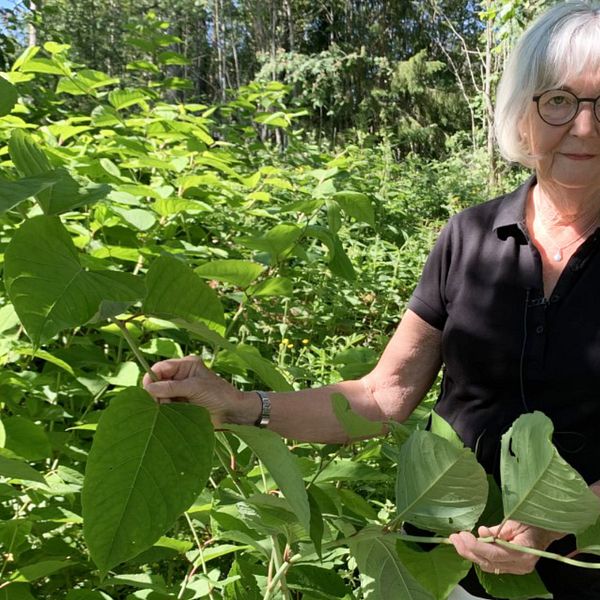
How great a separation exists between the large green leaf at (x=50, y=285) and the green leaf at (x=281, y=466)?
158mm

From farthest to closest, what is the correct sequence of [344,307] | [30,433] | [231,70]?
1. [231,70]
2. [344,307]
3. [30,433]

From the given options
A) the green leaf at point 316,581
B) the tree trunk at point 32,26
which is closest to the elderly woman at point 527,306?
the green leaf at point 316,581

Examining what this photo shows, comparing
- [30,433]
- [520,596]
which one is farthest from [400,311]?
[520,596]

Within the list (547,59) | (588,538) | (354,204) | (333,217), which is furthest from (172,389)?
(547,59)

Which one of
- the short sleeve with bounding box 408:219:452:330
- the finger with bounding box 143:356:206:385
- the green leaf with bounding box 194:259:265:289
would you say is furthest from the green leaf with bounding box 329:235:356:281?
the finger with bounding box 143:356:206:385

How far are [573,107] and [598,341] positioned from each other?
0.44 meters

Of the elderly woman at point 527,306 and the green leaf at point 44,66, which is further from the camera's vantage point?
the green leaf at point 44,66

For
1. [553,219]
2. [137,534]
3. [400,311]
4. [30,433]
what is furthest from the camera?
[400,311]

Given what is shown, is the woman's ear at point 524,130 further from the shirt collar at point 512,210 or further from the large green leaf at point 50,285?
the large green leaf at point 50,285

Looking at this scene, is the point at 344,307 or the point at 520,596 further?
the point at 344,307

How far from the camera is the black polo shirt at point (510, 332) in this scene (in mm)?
1302

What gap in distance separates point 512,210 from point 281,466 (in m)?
1.03

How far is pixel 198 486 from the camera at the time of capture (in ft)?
1.99

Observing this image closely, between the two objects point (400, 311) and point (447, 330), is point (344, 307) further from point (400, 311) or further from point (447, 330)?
point (447, 330)
